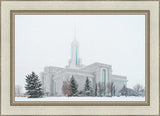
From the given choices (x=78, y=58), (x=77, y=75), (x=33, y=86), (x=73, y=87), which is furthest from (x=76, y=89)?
(x=33, y=86)

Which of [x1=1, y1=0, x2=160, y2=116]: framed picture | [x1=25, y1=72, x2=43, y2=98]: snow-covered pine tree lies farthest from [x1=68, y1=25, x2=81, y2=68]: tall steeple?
[x1=25, y1=72, x2=43, y2=98]: snow-covered pine tree

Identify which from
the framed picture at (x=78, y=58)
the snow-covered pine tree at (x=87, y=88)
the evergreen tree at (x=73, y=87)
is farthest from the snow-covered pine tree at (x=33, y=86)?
the snow-covered pine tree at (x=87, y=88)

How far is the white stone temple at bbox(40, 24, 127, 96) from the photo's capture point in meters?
2.34

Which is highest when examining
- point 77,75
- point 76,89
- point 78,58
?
point 78,58

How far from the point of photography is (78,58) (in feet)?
7.72

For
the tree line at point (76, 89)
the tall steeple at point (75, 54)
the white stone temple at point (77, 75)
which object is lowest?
the tree line at point (76, 89)

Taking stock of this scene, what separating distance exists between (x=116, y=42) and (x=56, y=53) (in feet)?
2.34

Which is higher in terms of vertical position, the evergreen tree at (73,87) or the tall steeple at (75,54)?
the tall steeple at (75,54)

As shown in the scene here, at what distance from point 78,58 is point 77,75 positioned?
0.20m

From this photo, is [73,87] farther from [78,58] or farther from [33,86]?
[33,86]

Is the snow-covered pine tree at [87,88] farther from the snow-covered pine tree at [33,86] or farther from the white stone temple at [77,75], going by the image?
the snow-covered pine tree at [33,86]

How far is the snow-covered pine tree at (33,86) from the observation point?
7.70 ft

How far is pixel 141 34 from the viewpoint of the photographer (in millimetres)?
2387

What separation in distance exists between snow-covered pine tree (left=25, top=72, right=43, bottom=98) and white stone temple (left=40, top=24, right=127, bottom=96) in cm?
6
